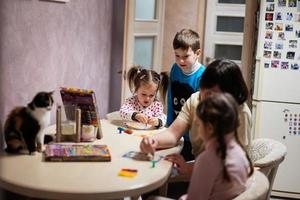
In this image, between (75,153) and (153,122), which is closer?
(75,153)

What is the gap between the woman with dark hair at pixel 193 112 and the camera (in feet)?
5.82

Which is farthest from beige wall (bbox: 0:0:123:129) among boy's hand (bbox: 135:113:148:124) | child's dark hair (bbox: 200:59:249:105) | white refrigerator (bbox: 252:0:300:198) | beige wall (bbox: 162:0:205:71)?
beige wall (bbox: 162:0:205:71)

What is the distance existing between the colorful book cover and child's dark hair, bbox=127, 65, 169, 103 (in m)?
0.75

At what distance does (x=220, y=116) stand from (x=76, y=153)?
646 mm

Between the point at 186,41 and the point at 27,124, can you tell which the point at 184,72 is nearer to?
the point at 186,41

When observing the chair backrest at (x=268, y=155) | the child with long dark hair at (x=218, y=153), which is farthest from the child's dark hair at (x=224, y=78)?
the chair backrest at (x=268, y=155)

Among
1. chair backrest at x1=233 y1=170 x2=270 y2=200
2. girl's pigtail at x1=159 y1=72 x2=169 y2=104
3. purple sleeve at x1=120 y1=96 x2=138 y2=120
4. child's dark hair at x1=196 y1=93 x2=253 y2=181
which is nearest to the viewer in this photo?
child's dark hair at x1=196 y1=93 x2=253 y2=181

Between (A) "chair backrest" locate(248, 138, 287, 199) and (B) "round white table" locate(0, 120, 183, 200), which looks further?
(A) "chair backrest" locate(248, 138, 287, 199)

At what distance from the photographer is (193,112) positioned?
210cm

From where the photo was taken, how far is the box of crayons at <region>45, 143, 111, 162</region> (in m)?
1.77

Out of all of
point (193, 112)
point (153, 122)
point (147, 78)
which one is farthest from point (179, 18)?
point (193, 112)

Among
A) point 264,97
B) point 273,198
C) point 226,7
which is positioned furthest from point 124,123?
point 226,7

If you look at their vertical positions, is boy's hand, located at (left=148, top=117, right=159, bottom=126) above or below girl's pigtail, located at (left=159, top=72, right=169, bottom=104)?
below

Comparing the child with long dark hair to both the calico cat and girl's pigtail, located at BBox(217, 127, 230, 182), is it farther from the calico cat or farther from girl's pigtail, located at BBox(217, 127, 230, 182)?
the calico cat
